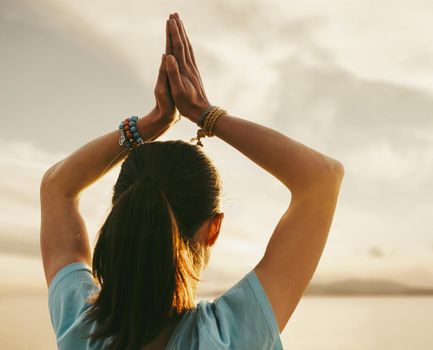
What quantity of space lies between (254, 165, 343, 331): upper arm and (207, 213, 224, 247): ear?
23 cm

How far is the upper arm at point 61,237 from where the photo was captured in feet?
7.73

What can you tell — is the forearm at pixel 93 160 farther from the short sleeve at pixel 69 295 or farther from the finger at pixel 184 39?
the short sleeve at pixel 69 295

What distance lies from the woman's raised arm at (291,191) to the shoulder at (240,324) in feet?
0.12

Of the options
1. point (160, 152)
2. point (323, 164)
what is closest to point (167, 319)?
point (160, 152)

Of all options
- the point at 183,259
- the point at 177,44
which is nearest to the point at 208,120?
the point at 177,44

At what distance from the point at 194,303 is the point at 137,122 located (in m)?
0.95

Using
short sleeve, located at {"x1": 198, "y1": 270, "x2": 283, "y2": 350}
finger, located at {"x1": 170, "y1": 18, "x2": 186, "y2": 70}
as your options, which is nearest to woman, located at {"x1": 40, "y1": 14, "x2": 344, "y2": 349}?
short sleeve, located at {"x1": 198, "y1": 270, "x2": 283, "y2": 350}

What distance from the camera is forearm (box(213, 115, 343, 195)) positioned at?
2.17m

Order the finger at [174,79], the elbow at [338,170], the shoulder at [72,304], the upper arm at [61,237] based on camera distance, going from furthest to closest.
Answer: the finger at [174,79], the upper arm at [61,237], the elbow at [338,170], the shoulder at [72,304]

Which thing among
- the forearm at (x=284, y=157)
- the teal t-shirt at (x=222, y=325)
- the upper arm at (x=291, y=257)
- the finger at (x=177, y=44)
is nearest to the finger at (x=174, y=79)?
the finger at (x=177, y=44)

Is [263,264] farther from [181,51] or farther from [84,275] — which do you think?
[181,51]

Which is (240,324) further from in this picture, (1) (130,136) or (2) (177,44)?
(2) (177,44)

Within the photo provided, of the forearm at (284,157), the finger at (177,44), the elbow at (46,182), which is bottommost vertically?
the elbow at (46,182)

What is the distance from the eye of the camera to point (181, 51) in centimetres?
276
